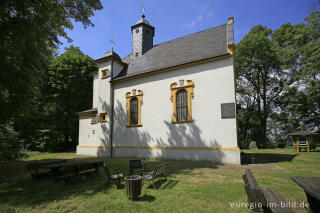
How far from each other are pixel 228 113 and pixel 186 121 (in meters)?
2.82

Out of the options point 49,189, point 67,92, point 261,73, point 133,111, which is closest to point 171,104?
point 133,111

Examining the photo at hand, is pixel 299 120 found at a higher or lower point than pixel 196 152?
higher

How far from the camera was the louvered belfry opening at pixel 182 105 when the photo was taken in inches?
488

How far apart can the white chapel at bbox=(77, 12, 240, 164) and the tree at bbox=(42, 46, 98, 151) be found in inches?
264

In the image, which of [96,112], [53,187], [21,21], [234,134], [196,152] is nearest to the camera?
[53,187]

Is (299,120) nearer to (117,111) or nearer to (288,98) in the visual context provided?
(288,98)

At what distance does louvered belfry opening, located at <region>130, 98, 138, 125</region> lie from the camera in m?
14.5

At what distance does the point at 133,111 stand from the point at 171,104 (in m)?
3.71

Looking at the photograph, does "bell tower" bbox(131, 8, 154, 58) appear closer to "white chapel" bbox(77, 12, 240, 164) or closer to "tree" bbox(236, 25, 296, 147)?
"white chapel" bbox(77, 12, 240, 164)

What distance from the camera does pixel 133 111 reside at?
14664 millimetres

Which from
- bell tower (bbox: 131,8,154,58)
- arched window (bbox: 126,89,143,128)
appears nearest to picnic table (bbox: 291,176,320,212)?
arched window (bbox: 126,89,143,128)

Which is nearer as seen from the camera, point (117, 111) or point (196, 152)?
point (196, 152)

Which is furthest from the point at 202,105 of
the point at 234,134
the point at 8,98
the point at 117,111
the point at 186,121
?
the point at 8,98

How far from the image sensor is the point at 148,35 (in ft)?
62.8
